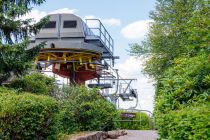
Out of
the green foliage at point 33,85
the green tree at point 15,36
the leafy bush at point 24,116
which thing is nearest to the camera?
the leafy bush at point 24,116

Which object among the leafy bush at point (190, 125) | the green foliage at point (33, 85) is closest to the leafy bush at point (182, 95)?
the leafy bush at point (190, 125)

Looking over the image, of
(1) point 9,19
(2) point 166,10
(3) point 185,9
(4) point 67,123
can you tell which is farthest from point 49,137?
(2) point 166,10

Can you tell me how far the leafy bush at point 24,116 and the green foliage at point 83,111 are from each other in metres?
3.73

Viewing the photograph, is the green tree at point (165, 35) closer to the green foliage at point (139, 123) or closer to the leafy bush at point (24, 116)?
the green foliage at point (139, 123)

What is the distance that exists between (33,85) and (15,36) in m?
2.21

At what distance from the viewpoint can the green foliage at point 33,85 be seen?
1443 cm

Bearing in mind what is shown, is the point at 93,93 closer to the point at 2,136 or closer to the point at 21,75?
the point at 21,75

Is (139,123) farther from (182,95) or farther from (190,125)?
(190,125)

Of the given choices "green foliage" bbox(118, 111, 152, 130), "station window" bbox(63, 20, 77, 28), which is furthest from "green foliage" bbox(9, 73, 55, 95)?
"station window" bbox(63, 20, 77, 28)

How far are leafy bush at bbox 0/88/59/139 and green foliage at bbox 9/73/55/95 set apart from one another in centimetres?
→ 365

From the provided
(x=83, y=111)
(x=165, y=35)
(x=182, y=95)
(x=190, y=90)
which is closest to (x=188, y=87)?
(x=190, y=90)

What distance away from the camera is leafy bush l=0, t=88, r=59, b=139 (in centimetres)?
962

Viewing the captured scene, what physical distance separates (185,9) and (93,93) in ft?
30.7

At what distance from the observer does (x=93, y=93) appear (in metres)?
16.5
